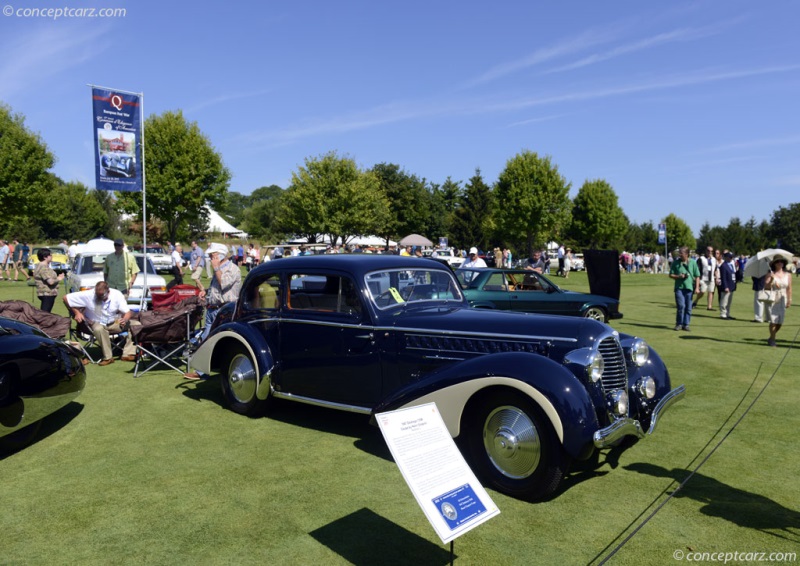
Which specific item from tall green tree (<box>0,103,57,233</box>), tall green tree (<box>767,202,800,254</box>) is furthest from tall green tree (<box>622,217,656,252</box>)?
tall green tree (<box>0,103,57,233</box>)

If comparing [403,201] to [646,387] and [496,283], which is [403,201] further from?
[646,387]

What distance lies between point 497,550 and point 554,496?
0.96m

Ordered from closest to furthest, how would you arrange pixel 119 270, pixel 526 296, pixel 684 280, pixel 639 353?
pixel 639 353
pixel 119 270
pixel 684 280
pixel 526 296

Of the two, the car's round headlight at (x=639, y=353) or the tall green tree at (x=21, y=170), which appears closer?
the car's round headlight at (x=639, y=353)

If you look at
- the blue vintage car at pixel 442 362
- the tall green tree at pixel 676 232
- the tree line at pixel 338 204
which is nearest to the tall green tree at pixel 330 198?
the tree line at pixel 338 204

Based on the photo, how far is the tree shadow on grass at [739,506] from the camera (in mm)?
3831

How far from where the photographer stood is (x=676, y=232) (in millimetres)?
98125

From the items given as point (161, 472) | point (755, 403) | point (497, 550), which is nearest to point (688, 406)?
point (755, 403)

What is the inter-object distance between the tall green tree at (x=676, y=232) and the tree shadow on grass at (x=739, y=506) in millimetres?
102336

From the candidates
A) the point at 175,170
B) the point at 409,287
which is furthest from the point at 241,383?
the point at 175,170

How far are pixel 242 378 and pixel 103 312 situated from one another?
4.01 metres

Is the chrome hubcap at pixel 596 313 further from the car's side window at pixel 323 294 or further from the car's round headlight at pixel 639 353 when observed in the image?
the car's side window at pixel 323 294

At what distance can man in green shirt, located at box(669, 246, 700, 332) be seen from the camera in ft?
40.4

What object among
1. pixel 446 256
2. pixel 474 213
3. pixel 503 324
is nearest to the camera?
pixel 503 324
